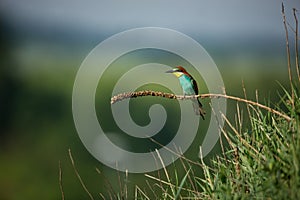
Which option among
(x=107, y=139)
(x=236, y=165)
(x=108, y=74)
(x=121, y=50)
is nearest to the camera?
(x=236, y=165)

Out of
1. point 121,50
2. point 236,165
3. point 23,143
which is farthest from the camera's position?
point 121,50

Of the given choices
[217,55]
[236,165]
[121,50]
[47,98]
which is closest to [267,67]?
[217,55]

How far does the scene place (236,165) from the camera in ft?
7.64

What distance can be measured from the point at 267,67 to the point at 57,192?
3631cm

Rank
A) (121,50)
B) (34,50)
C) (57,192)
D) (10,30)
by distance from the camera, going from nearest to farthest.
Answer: (57,192), (10,30), (121,50), (34,50)

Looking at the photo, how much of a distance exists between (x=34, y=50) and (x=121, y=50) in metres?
12.8

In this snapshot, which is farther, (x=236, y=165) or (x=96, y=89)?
(x=96, y=89)

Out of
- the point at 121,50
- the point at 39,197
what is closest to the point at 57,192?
the point at 39,197

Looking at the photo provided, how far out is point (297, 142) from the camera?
2072 mm

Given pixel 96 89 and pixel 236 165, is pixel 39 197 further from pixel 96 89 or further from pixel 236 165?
pixel 236 165

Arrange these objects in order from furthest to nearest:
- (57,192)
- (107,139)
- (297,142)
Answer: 1. (107,139)
2. (57,192)
3. (297,142)

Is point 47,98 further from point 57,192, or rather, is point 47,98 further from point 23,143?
point 57,192

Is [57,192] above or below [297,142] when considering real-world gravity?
below

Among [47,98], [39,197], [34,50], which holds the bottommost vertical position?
[39,197]
